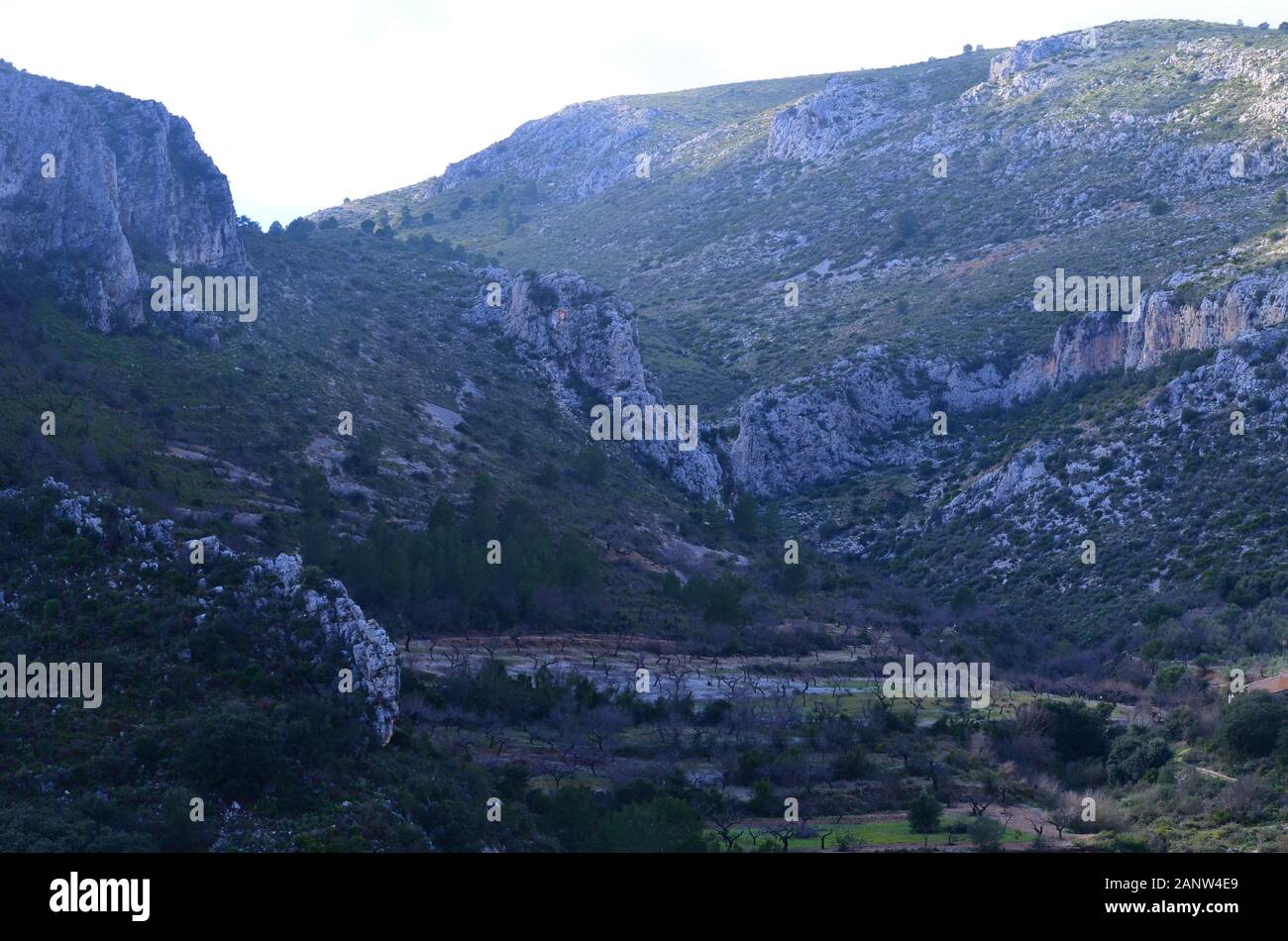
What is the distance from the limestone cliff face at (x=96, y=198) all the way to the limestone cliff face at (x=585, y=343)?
19.2 metres

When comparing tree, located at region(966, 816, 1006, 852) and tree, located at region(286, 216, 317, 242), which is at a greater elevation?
tree, located at region(286, 216, 317, 242)

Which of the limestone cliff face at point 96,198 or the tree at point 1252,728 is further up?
the limestone cliff face at point 96,198

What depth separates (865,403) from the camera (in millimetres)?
79688

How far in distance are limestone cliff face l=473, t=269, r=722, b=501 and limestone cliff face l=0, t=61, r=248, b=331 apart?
19.2 metres

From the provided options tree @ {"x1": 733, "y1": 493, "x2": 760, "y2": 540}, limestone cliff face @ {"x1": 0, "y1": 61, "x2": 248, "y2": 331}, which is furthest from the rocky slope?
tree @ {"x1": 733, "y1": 493, "x2": 760, "y2": 540}

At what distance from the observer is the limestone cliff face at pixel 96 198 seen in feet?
185

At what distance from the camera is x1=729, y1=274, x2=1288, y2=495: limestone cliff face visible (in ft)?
250

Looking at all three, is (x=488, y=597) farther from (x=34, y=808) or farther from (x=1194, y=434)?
(x=1194, y=434)

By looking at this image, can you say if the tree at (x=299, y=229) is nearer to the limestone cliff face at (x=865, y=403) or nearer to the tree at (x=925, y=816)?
the limestone cliff face at (x=865, y=403)

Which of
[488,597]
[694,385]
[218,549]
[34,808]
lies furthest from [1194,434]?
[34,808]

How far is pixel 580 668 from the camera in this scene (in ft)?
152

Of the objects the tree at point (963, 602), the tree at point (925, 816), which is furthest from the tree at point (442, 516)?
the tree at point (925, 816)

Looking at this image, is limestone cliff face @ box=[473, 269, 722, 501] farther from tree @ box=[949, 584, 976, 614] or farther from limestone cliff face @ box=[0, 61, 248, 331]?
limestone cliff face @ box=[0, 61, 248, 331]

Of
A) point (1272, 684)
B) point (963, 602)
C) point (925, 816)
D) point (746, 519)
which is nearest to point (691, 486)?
point (746, 519)
